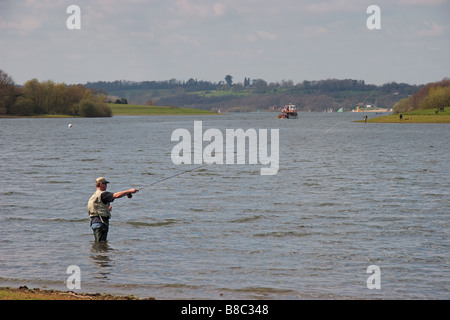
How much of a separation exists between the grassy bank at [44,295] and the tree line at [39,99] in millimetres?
163986

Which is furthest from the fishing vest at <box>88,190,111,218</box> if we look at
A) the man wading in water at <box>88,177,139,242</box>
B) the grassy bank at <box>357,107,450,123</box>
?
the grassy bank at <box>357,107,450,123</box>

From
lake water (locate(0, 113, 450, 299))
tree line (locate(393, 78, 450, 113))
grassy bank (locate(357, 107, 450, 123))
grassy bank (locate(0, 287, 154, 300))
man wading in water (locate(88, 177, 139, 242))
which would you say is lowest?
lake water (locate(0, 113, 450, 299))

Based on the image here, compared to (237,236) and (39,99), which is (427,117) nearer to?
(39,99)

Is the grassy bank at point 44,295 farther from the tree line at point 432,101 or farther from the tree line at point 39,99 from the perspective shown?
the tree line at point 39,99

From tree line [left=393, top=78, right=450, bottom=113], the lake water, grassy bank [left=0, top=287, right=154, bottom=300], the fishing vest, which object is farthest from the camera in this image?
tree line [left=393, top=78, right=450, bottom=113]

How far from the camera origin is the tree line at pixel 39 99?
17125cm

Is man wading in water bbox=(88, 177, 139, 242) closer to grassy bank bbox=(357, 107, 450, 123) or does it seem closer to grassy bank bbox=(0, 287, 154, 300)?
grassy bank bbox=(0, 287, 154, 300)

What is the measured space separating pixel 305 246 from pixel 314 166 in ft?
91.8

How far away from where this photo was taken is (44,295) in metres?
12.1

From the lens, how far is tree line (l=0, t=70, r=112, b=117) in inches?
6742

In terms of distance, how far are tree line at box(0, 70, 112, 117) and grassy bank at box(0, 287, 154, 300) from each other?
164m

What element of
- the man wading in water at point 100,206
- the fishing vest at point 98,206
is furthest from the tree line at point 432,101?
the fishing vest at point 98,206

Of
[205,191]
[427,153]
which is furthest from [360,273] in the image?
[427,153]

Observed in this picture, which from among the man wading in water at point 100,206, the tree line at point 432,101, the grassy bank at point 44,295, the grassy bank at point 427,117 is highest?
the tree line at point 432,101
